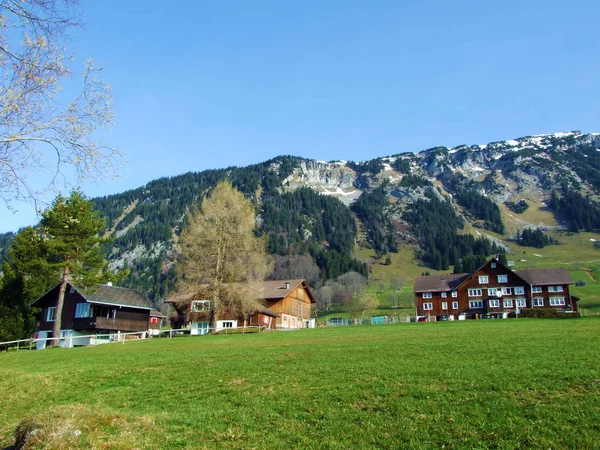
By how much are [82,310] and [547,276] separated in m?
85.3

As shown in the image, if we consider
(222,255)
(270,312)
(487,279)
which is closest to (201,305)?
(222,255)

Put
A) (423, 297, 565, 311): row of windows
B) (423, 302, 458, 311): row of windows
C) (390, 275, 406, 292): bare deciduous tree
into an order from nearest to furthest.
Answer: (423, 297, 565, 311): row of windows < (423, 302, 458, 311): row of windows < (390, 275, 406, 292): bare deciduous tree

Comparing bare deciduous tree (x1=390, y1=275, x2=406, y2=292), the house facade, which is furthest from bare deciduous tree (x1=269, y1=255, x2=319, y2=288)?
the house facade

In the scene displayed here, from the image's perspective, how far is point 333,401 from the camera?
42.7 feet

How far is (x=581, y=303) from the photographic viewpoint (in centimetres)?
10744

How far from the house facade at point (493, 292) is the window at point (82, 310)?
60898 millimetres

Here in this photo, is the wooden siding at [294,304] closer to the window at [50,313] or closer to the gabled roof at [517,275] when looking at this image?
the gabled roof at [517,275]

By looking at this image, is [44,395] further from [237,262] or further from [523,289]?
[523,289]

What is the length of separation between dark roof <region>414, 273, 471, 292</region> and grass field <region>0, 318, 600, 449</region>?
7803 cm

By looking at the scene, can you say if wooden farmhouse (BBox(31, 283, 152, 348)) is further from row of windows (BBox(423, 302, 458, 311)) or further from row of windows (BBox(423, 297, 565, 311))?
row of windows (BBox(423, 297, 565, 311))

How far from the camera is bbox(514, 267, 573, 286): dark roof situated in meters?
91.1

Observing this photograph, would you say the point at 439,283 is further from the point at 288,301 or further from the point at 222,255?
the point at 222,255

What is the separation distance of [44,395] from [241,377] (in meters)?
7.45

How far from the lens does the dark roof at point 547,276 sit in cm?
9106
